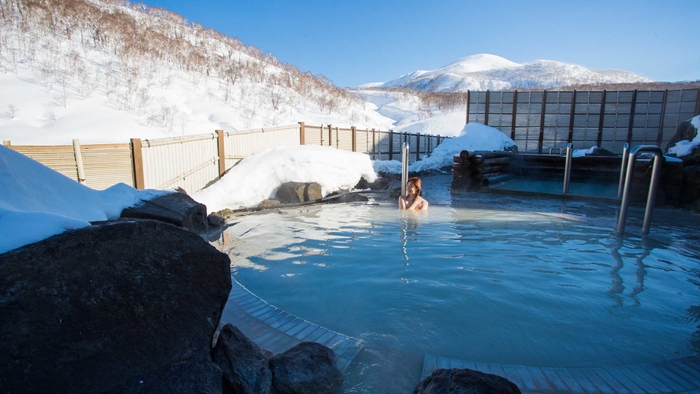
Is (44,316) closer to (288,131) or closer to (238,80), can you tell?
(288,131)

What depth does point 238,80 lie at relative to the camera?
2344cm

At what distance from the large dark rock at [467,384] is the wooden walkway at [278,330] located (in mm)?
750

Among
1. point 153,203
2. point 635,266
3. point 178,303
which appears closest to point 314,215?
point 153,203

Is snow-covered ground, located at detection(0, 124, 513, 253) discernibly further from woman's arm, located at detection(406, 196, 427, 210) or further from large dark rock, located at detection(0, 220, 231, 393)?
woman's arm, located at detection(406, 196, 427, 210)

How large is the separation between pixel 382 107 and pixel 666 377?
54.7 meters

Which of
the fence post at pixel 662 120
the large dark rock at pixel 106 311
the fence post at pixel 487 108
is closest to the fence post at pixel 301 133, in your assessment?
the fence post at pixel 487 108

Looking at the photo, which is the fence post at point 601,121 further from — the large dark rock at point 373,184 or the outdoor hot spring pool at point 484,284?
the outdoor hot spring pool at point 484,284

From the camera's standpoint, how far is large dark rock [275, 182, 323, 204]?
902cm

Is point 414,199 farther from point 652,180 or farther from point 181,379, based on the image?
point 181,379

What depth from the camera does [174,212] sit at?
4.61 m

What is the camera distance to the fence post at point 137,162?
6867 mm

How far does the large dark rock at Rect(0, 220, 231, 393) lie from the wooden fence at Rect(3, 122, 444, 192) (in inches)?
217

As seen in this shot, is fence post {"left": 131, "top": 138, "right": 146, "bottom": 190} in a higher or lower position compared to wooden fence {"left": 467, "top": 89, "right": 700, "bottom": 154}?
lower

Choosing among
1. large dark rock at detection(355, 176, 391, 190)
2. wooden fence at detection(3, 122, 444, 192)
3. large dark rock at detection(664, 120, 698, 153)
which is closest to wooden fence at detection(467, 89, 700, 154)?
large dark rock at detection(664, 120, 698, 153)
